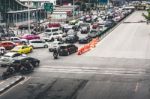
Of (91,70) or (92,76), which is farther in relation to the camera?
(91,70)

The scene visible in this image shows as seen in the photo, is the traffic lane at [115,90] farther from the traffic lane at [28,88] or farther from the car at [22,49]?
the car at [22,49]

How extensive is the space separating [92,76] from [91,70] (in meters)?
3.12

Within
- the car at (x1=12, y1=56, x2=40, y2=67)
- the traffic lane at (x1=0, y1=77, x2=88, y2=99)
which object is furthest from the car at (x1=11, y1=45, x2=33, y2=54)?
the traffic lane at (x1=0, y1=77, x2=88, y2=99)

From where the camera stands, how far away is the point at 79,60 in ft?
172

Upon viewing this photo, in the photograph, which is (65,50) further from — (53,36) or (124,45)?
(53,36)

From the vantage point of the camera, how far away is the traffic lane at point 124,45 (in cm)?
5741

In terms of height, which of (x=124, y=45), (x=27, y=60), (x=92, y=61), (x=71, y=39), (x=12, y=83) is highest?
(x=27, y=60)

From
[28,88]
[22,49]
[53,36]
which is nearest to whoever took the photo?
[28,88]

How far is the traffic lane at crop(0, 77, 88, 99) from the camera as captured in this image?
34.8 metres

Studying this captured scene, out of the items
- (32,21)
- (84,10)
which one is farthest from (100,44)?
(84,10)

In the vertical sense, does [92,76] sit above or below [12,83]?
below

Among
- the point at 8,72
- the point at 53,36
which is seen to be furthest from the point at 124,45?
the point at 8,72

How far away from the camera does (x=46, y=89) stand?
37.0 m

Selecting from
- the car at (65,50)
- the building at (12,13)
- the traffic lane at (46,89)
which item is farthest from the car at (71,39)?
the traffic lane at (46,89)
